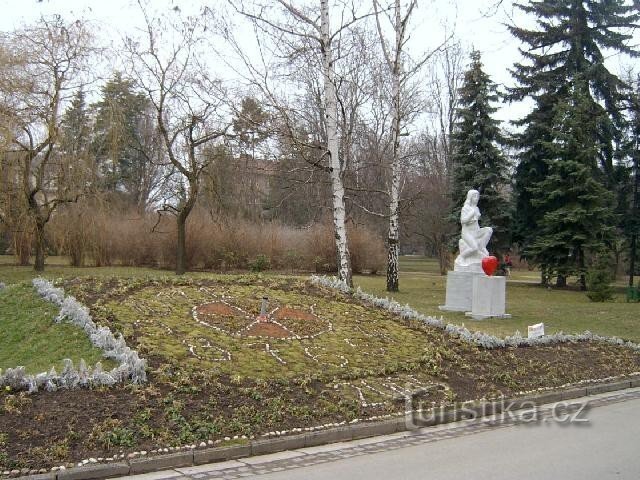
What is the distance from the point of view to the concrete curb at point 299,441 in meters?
5.65

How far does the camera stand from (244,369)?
8680mm

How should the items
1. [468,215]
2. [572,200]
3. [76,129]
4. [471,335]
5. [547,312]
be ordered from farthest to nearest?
1. [572,200]
2. [76,129]
3. [547,312]
4. [468,215]
5. [471,335]

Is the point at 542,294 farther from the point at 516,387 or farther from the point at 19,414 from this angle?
Answer: the point at 19,414

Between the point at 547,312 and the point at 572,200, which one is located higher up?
the point at 572,200

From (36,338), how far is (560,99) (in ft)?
93.7

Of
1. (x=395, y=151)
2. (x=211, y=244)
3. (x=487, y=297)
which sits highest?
(x=395, y=151)

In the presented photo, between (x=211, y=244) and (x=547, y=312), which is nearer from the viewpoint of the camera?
(x=547, y=312)

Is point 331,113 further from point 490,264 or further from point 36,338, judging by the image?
point 36,338

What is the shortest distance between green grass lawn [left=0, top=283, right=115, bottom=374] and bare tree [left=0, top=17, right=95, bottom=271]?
480 inches

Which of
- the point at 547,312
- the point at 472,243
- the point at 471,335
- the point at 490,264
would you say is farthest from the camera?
the point at 547,312

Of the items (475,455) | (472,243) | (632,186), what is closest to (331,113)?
(472,243)

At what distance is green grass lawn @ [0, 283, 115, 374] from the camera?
8.65 metres

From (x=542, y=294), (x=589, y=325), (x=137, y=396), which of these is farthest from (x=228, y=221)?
(x=137, y=396)

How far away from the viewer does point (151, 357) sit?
8.52m
